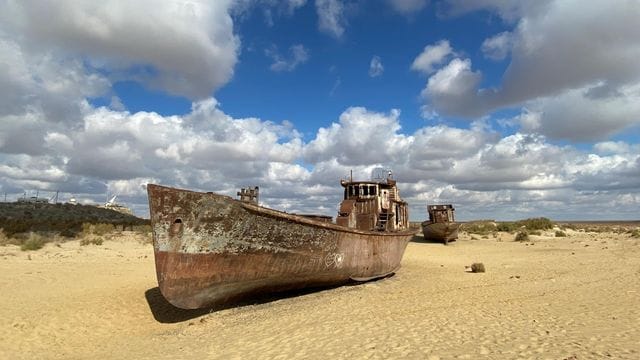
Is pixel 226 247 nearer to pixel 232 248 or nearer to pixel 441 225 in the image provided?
pixel 232 248

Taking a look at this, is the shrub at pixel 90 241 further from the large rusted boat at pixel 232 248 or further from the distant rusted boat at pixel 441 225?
the distant rusted boat at pixel 441 225

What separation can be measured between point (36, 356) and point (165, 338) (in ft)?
7.32

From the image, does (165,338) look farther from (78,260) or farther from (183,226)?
(78,260)

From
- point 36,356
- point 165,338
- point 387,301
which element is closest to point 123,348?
point 165,338

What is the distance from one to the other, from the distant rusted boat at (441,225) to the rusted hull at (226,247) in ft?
75.8

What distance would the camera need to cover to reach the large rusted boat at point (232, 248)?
9.40 metres

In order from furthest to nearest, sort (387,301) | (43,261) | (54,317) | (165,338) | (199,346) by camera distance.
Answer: (43,261) → (387,301) → (54,317) → (165,338) → (199,346)

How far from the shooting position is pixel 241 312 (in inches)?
416

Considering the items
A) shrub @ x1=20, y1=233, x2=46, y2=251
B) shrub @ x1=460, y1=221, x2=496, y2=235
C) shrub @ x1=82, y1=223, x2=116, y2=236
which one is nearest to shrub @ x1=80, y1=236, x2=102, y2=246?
shrub @ x1=20, y1=233, x2=46, y2=251

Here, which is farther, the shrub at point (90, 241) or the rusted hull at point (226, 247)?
the shrub at point (90, 241)

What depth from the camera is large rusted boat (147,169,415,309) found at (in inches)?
370

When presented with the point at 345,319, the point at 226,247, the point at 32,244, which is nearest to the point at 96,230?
the point at 32,244

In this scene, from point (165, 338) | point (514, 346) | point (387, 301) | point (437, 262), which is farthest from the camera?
point (437, 262)

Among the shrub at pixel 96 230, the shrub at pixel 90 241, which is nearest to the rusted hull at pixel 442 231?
the shrub at pixel 96 230
